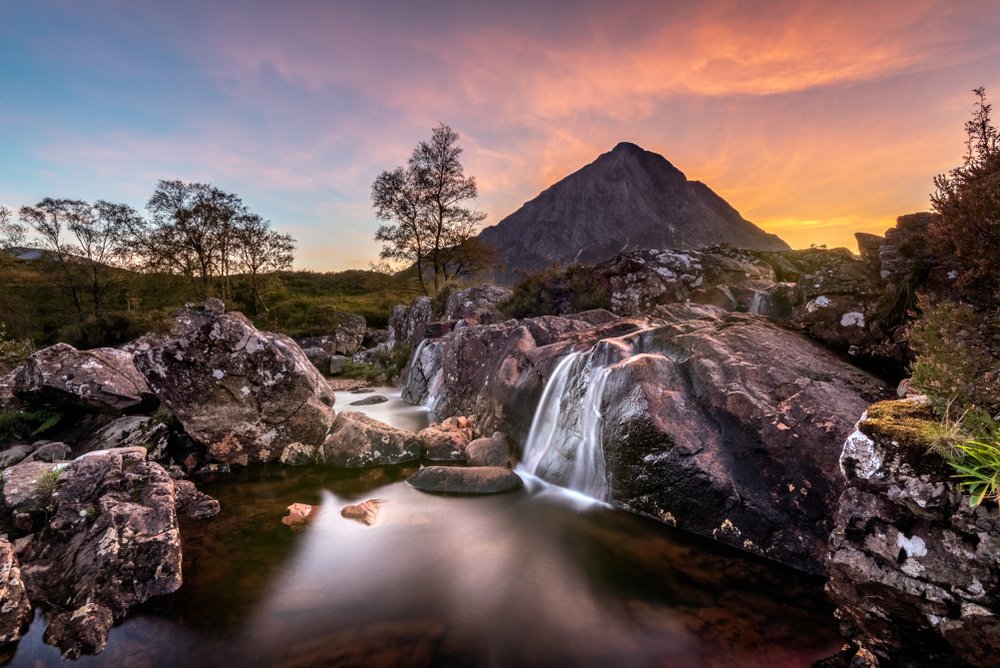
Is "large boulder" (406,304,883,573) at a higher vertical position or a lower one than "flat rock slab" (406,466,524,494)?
higher

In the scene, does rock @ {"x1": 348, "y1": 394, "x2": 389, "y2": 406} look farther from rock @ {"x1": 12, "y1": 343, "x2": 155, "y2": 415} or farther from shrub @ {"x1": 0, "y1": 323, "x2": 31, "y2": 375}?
shrub @ {"x1": 0, "y1": 323, "x2": 31, "y2": 375}

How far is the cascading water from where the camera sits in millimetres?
8320

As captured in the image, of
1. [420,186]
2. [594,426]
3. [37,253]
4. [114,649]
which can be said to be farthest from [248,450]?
[37,253]

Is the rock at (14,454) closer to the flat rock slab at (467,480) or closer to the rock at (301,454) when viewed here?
the rock at (301,454)

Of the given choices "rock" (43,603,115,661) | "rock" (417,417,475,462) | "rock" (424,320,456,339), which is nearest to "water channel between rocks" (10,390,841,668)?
"rock" (43,603,115,661)

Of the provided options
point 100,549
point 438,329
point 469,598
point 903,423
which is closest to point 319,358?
point 438,329

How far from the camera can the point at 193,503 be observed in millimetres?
7691

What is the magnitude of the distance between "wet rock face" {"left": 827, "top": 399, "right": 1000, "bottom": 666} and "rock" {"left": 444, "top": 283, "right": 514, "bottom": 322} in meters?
17.7

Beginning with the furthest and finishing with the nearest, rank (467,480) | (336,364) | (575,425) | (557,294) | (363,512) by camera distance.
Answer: (336,364)
(557,294)
(575,425)
(467,480)
(363,512)

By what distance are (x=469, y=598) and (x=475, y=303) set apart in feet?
60.3

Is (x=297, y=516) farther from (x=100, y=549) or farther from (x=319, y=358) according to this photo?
(x=319, y=358)

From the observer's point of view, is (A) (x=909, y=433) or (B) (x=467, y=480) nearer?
(A) (x=909, y=433)

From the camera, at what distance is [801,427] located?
20.4 feet

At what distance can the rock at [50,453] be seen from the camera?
9.13 metres
